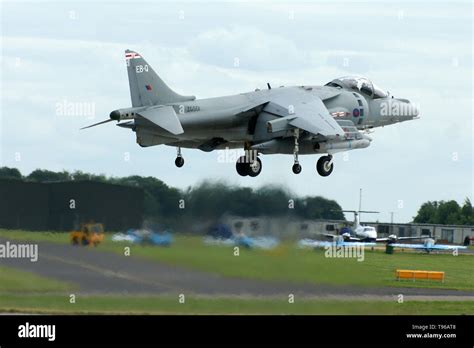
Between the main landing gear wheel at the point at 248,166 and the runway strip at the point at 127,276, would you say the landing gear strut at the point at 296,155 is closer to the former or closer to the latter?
the main landing gear wheel at the point at 248,166

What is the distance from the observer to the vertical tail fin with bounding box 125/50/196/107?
37.0m

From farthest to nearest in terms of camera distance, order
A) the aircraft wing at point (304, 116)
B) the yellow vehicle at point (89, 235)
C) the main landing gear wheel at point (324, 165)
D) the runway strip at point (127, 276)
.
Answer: the main landing gear wheel at point (324, 165)
the aircraft wing at point (304, 116)
the yellow vehicle at point (89, 235)
the runway strip at point (127, 276)

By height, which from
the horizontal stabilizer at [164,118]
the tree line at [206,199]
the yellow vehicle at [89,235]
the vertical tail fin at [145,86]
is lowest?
the yellow vehicle at [89,235]

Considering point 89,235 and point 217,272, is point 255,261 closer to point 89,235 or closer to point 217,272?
point 217,272

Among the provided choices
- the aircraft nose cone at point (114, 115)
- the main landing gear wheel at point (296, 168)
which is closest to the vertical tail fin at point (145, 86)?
the aircraft nose cone at point (114, 115)

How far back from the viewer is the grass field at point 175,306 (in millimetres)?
28223

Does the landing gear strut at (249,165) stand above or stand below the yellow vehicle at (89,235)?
above

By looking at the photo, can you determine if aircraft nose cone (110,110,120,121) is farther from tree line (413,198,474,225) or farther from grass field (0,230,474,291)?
tree line (413,198,474,225)

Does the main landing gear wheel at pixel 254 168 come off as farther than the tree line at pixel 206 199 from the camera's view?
Yes

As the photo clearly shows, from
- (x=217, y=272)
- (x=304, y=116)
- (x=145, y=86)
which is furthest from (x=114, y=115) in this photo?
(x=217, y=272)

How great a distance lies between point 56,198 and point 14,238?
133 cm
